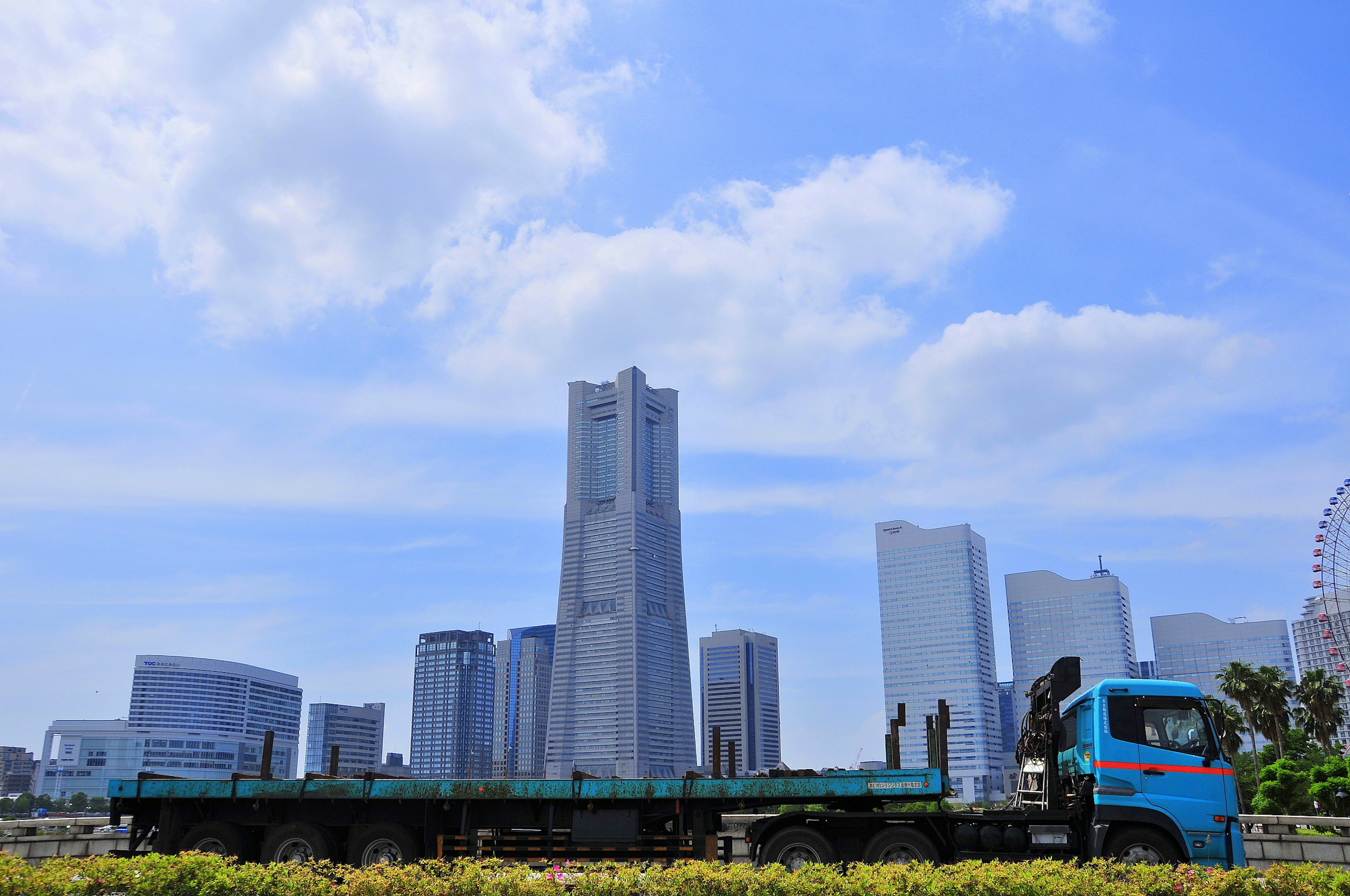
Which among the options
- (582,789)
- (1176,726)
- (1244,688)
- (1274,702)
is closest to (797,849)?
(582,789)

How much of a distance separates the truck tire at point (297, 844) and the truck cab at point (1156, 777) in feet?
48.2

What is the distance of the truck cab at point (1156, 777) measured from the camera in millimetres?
17172

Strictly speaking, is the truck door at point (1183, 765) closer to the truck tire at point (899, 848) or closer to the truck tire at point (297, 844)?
the truck tire at point (899, 848)

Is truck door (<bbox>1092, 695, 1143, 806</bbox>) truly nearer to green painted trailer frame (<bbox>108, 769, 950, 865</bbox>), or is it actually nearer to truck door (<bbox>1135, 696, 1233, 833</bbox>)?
truck door (<bbox>1135, 696, 1233, 833</bbox>)

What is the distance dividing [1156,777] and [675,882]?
9103mm

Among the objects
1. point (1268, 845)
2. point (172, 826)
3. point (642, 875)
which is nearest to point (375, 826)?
point (172, 826)

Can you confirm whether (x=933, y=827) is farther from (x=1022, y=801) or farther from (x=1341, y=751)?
(x=1341, y=751)

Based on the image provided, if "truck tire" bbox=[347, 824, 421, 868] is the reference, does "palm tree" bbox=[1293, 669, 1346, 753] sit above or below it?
above

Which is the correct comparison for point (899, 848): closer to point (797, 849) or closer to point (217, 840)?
point (797, 849)

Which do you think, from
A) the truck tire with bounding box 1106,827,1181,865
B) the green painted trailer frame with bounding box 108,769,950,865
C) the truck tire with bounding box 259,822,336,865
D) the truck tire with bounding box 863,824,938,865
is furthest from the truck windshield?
the truck tire with bounding box 259,822,336,865

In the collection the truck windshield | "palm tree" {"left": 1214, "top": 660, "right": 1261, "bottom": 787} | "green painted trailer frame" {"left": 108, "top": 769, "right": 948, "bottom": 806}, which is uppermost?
"palm tree" {"left": 1214, "top": 660, "right": 1261, "bottom": 787}

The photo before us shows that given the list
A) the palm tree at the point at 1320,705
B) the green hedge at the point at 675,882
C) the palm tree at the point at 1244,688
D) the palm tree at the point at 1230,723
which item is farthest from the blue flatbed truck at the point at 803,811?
the palm tree at the point at 1320,705

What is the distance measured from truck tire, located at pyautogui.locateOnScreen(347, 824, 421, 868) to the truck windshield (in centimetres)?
1412

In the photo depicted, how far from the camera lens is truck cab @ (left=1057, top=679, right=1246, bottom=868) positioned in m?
17.2
